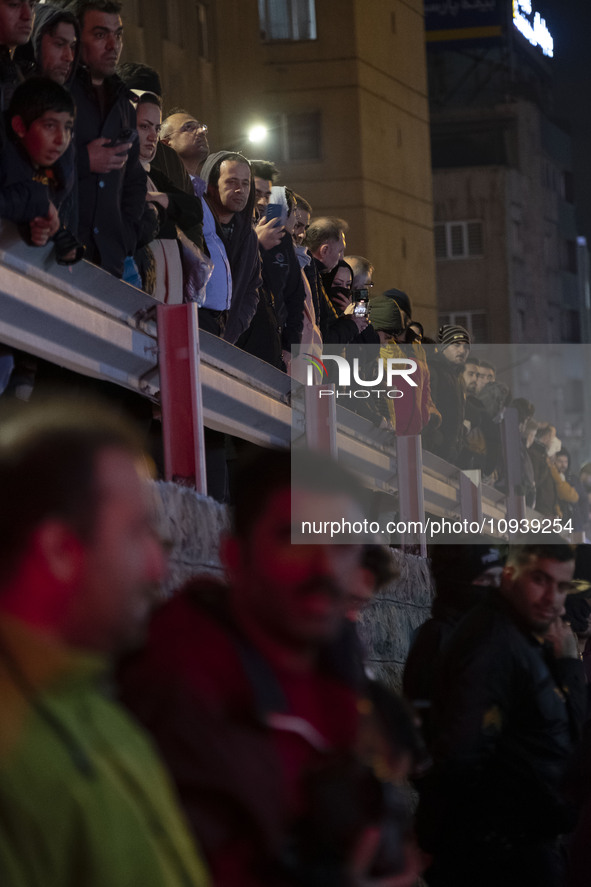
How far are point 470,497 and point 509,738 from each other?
581 centimetres

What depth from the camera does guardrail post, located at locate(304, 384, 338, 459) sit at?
7699 millimetres

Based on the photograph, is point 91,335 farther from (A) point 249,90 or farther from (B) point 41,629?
(A) point 249,90

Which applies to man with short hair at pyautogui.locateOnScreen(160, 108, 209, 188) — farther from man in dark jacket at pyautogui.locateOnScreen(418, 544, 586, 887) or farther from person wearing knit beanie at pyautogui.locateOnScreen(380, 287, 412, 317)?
person wearing knit beanie at pyautogui.locateOnScreen(380, 287, 412, 317)

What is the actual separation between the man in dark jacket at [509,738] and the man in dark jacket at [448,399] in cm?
546

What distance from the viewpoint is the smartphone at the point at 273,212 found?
9148 mm

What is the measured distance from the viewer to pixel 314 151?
113 feet

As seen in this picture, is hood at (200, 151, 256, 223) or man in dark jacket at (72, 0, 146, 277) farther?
hood at (200, 151, 256, 223)

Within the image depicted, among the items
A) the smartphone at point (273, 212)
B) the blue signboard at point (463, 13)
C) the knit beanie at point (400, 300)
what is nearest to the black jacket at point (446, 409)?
the knit beanie at point (400, 300)

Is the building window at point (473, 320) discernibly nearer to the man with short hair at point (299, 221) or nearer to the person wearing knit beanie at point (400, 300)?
the person wearing knit beanie at point (400, 300)

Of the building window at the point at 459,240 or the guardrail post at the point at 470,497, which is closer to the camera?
the guardrail post at the point at 470,497

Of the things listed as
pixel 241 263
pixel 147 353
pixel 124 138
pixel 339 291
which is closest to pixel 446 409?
pixel 339 291

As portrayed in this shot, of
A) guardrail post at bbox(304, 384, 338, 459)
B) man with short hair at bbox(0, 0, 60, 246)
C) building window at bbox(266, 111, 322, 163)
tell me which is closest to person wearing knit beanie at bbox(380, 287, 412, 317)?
guardrail post at bbox(304, 384, 338, 459)

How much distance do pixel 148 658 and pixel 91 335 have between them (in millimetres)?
3165

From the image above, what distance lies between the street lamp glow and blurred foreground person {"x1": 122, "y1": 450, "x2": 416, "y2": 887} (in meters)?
28.7
